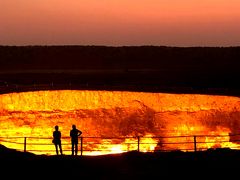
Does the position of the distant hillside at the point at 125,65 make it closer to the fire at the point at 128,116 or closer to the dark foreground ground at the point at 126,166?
the fire at the point at 128,116

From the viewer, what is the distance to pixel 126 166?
63.3 ft

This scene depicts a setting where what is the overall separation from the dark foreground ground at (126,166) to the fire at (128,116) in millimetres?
12989

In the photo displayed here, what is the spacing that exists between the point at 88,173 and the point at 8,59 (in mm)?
49942

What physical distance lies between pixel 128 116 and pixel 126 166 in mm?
16013

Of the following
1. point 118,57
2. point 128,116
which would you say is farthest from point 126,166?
point 118,57

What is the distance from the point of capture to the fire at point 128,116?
111 feet

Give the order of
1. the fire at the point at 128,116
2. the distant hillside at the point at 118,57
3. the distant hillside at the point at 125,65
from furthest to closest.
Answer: the distant hillside at the point at 118,57 → the distant hillside at the point at 125,65 → the fire at the point at 128,116

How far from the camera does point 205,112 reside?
35312 mm

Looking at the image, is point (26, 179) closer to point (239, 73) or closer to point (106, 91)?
point (106, 91)

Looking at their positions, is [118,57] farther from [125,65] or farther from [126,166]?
[126,166]

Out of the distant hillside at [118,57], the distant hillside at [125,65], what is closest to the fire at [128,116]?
the distant hillside at [125,65]

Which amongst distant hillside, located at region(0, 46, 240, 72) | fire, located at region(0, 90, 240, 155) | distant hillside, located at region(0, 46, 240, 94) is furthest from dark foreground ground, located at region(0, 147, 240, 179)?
distant hillside, located at region(0, 46, 240, 72)

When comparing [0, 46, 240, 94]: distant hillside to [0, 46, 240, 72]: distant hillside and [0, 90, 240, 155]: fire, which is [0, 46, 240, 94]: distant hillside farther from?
[0, 90, 240, 155]: fire

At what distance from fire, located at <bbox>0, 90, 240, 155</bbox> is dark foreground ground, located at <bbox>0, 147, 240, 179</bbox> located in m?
13.0
